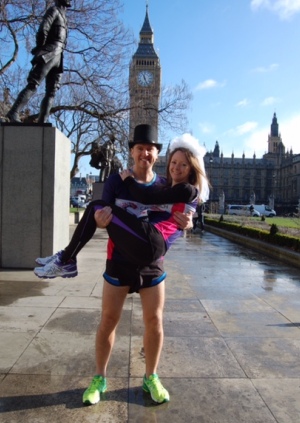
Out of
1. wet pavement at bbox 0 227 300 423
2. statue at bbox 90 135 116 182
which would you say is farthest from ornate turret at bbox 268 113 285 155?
wet pavement at bbox 0 227 300 423

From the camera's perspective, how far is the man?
255 centimetres

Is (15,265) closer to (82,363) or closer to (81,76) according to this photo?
(82,363)

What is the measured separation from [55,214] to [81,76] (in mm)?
10115

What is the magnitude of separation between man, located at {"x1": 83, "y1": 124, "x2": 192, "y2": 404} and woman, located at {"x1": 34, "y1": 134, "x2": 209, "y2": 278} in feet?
0.21

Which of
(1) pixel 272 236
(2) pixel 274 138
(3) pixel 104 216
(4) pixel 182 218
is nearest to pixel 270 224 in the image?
(1) pixel 272 236

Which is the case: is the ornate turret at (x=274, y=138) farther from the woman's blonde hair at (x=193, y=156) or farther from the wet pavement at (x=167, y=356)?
the woman's blonde hair at (x=193, y=156)

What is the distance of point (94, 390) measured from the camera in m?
2.61

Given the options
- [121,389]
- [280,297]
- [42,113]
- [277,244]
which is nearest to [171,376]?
[121,389]

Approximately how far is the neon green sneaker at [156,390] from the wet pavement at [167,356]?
1.8 inches

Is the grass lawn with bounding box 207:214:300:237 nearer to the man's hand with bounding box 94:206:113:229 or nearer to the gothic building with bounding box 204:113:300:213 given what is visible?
the man's hand with bounding box 94:206:113:229

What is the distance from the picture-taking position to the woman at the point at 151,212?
2.47 meters

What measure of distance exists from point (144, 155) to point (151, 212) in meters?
0.38

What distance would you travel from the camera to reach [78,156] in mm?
26406

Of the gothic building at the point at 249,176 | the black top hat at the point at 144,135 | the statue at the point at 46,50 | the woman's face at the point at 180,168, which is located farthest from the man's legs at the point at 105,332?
the gothic building at the point at 249,176
